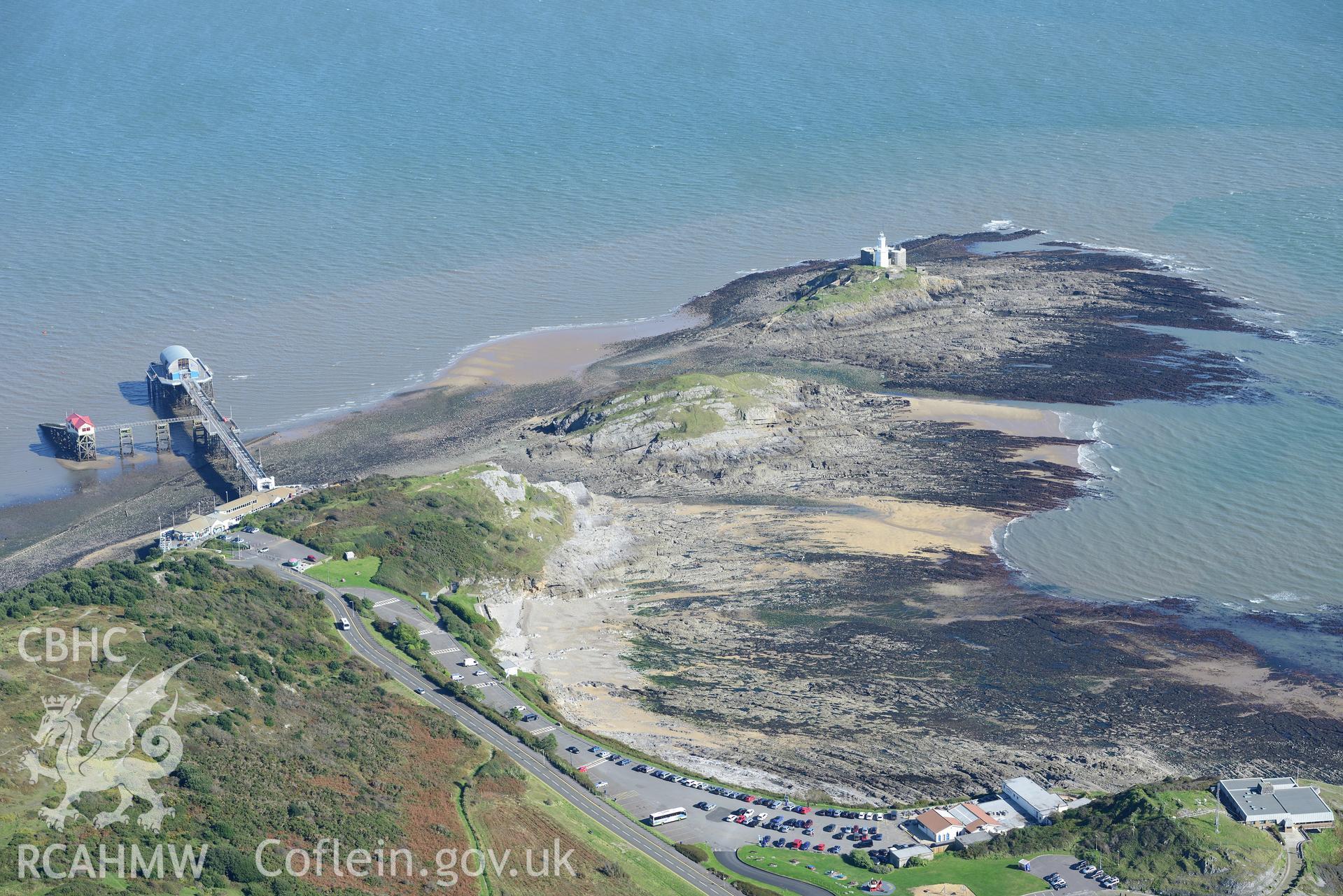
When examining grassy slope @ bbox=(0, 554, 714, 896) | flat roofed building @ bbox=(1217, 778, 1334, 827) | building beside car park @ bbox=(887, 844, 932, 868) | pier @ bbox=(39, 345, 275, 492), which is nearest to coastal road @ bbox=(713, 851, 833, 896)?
grassy slope @ bbox=(0, 554, 714, 896)

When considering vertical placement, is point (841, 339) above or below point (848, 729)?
above

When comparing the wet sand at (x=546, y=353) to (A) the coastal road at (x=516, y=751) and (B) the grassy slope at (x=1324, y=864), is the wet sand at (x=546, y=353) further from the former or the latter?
(B) the grassy slope at (x=1324, y=864)

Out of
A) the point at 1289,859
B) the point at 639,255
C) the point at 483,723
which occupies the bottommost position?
the point at 1289,859

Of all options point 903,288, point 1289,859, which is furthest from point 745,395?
point 1289,859

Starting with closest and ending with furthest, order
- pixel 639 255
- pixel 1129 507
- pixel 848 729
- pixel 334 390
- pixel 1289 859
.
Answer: pixel 1289 859 < pixel 848 729 < pixel 1129 507 < pixel 334 390 < pixel 639 255

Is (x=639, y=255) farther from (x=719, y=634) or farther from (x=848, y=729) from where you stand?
(x=848, y=729)

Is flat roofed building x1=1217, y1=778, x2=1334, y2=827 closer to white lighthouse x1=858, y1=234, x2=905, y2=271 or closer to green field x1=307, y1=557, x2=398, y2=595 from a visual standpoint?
green field x1=307, y1=557, x2=398, y2=595

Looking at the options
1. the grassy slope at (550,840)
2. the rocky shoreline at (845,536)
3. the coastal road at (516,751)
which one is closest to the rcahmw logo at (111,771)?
the grassy slope at (550,840)
